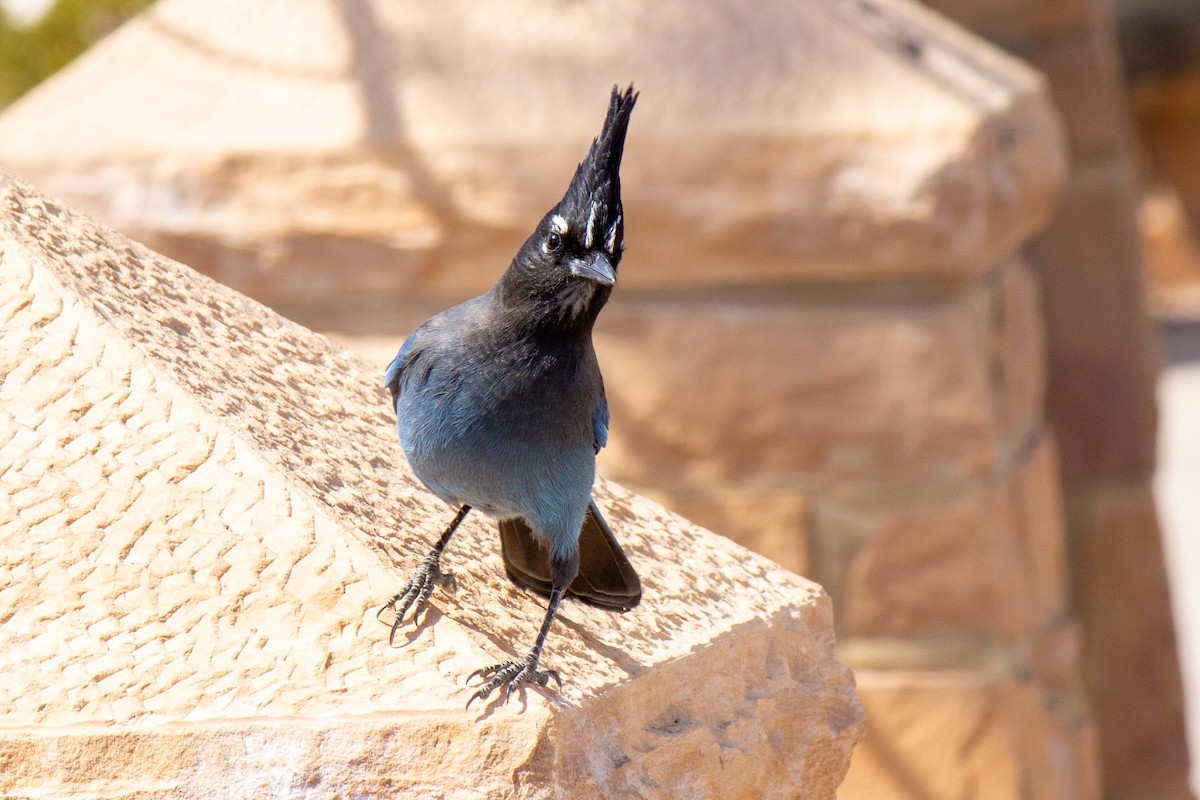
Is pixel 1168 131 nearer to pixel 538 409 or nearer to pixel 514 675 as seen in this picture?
pixel 538 409

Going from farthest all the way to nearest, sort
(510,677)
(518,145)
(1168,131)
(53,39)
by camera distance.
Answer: (1168,131) → (53,39) → (518,145) → (510,677)

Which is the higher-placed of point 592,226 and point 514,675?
point 592,226

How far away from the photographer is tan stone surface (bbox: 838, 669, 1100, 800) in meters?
2.34

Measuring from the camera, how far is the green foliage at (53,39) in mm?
4434

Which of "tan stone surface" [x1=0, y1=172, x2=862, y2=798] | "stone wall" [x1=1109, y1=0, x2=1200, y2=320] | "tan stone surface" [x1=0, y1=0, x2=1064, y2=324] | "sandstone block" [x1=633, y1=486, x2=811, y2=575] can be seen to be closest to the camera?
"tan stone surface" [x1=0, y1=172, x2=862, y2=798]

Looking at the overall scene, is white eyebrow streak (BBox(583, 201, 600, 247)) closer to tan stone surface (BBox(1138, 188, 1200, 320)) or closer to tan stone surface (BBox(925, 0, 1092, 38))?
tan stone surface (BBox(925, 0, 1092, 38))

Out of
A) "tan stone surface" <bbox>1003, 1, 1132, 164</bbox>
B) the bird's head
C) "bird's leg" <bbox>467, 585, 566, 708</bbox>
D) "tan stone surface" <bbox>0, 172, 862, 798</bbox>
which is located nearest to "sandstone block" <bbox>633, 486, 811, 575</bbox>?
"tan stone surface" <bbox>0, 172, 862, 798</bbox>

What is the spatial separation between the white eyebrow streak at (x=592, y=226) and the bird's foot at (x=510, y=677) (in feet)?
1.21

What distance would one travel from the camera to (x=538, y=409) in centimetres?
136

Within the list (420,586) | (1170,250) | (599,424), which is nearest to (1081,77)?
(599,424)

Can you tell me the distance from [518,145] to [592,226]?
0.99 metres

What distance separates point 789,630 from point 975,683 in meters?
0.94

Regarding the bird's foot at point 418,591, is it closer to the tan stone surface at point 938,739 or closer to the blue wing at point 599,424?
the blue wing at point 599,424

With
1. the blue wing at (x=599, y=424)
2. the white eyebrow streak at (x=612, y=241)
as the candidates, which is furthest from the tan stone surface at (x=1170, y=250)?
the white eyebrow streak at (x=612, y=241)
